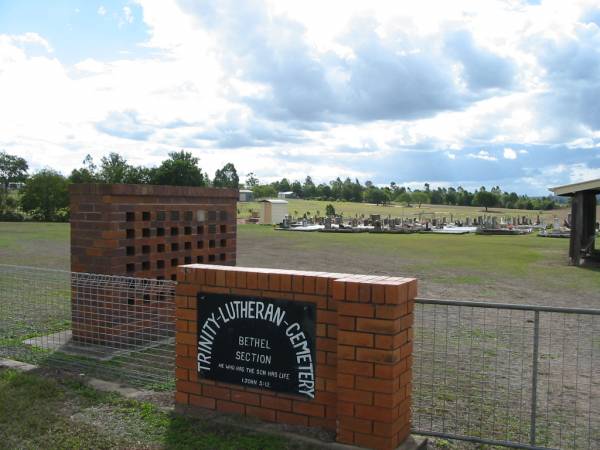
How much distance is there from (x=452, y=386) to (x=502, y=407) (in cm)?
69

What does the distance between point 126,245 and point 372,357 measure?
453 centimetres

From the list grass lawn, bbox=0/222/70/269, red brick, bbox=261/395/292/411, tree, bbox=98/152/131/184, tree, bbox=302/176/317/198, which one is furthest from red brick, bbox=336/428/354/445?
tree, bbox=302/176/317/198

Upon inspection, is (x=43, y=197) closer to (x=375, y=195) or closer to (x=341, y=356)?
(x=341, y=356)

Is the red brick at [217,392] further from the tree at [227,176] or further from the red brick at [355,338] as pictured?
the tree at [227,176]

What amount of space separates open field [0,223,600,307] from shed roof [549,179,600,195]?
2.46 meters

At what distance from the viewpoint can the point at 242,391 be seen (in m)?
4.75

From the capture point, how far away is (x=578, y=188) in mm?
20344


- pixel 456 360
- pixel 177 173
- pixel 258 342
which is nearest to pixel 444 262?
pixel 456 360

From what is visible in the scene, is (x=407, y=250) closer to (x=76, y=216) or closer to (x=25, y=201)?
(x=76, y=216)

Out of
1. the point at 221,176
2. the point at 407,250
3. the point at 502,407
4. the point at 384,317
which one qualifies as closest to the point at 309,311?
the point at 384,317

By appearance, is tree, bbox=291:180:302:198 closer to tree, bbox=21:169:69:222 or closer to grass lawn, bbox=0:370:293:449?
tree, bbox=21:169:69:222

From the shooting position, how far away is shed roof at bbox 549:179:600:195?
19750mm

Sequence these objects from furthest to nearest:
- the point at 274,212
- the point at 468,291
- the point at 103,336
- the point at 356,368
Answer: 1. the point at 274,212
2. the point at 468,291
3. the point at 103,336
4. the point at 356,368

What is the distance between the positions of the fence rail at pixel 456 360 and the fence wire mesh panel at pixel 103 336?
2cm
